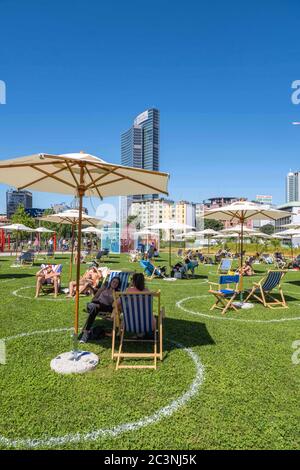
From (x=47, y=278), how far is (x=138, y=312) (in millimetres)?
5832

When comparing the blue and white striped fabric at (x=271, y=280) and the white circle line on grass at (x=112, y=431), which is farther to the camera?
the blue and white striped fabric at (x=271, y=280)

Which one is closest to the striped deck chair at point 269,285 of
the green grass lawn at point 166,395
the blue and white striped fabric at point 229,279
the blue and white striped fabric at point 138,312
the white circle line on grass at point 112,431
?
the blue and white striped fabric at point 229,279

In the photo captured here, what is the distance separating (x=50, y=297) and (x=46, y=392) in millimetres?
5688

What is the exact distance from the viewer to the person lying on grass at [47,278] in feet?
30.4

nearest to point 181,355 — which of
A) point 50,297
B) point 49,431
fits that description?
point 49,431

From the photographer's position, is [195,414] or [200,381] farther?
[200,381]

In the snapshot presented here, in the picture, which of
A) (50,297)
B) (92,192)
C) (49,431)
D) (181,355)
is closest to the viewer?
(49,431)

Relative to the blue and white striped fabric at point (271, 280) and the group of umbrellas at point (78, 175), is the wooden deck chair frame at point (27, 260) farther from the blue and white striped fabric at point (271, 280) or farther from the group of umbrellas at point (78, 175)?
the blue and white striped fabric at point (271, 280)

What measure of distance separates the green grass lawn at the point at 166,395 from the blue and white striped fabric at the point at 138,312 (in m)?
0.57

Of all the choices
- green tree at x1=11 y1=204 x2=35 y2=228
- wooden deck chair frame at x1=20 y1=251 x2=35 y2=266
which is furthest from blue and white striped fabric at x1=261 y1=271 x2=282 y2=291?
green tree at x1=11 y1=204 x2=35 y2=228

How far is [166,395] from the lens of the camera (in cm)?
356

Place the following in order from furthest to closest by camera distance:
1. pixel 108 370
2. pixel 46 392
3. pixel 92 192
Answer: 1. pixel 92 192
2. pixel 108 370
3. pixel 46 392
